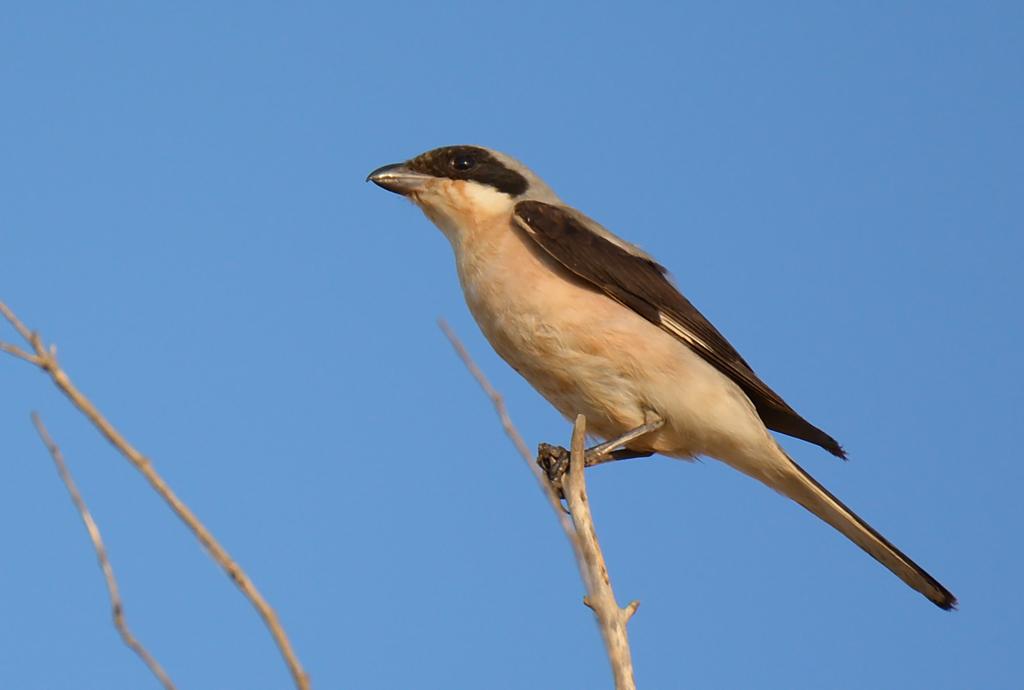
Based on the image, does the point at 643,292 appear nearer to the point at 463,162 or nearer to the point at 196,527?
the point at 463,162

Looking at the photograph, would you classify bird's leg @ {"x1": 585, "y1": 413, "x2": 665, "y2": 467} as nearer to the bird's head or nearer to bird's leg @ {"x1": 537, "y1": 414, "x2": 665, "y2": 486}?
bird's leg @ {"x1": 537, "y1": 414, "x2": 665, "y2": 486}

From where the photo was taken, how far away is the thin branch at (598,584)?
9.41 ft

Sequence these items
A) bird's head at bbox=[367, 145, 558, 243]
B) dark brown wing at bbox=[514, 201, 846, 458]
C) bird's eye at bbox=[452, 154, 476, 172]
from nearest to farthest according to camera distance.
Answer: dark brown wing at bbox=[514, 201, 846, 458] < bird's head at bbox=[367, 145, 558, 243] < bird's eye at bbox=[452, 154, 476, 172]

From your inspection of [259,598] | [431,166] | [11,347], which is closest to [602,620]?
[259,598]

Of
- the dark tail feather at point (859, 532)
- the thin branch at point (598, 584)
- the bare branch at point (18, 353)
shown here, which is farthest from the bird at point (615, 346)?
the bare branch at point (18, 353)

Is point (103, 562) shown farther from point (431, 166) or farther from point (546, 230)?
point (431, 166)

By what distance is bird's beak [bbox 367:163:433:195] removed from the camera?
226 inches

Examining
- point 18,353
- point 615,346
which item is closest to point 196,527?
point 18,353

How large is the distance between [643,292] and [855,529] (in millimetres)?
1319

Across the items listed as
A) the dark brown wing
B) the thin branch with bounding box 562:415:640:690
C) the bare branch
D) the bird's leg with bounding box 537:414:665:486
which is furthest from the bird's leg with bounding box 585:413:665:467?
the bare branch

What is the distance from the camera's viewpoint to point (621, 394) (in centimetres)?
508

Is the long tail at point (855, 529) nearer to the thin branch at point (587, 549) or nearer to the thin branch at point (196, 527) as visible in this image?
the thin branch at point (587, 549)

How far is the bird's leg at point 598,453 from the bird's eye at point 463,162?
1.46m

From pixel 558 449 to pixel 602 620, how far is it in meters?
1.61
